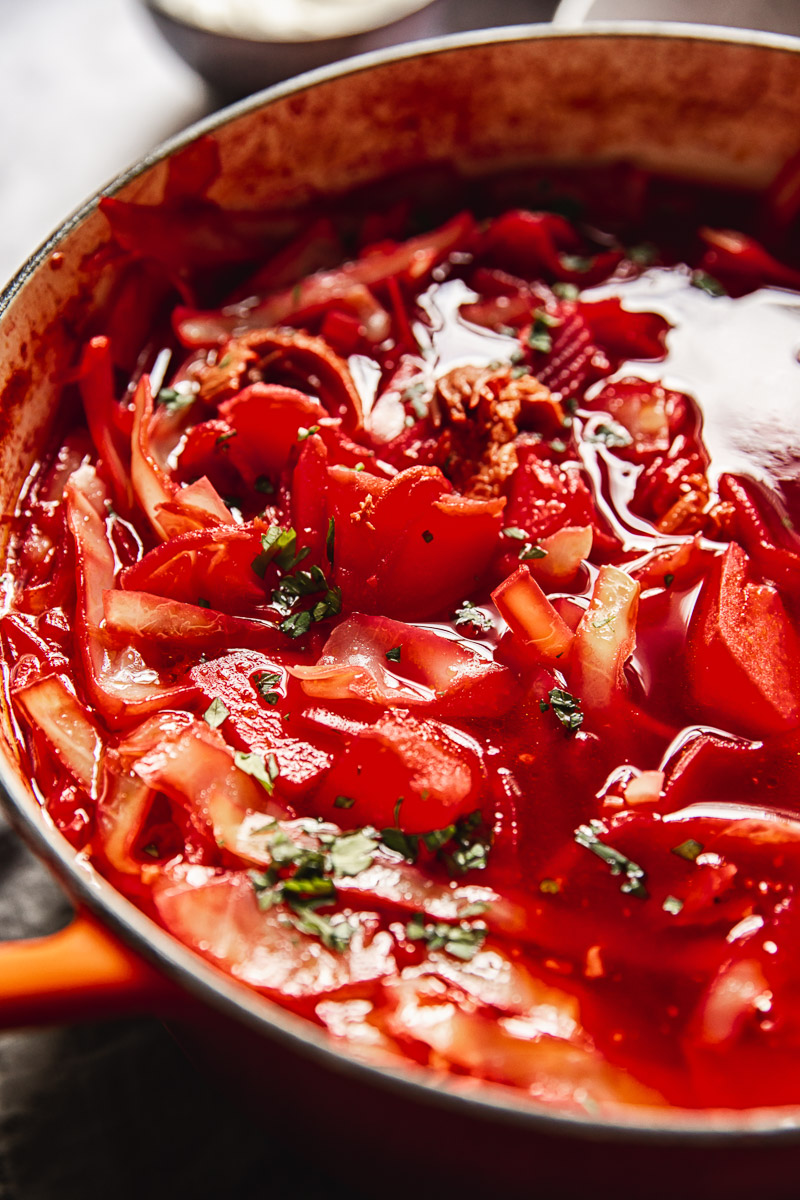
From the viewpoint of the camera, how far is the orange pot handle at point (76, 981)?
1267 mm

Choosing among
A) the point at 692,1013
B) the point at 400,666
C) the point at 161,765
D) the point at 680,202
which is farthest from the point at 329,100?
the point at 692,1013

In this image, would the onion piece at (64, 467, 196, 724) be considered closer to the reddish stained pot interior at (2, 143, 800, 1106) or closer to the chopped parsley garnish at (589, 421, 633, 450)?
the reddish stained pot interior at (2, 143, 800, 1106)

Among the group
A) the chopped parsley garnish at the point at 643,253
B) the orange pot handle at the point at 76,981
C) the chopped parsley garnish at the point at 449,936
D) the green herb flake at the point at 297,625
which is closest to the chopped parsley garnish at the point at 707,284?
the chopped parsley garnish at the point at 643,253

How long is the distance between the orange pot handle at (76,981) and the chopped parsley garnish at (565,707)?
80 cm

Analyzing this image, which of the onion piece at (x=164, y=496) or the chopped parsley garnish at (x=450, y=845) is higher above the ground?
the onion piece at (x=164, y=496)

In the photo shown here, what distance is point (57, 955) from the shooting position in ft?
4.24

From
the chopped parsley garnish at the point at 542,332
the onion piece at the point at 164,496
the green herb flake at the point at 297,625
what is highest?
the onion piece at the point at 164,496

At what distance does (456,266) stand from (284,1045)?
1.96 meters

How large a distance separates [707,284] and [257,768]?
170 centimetres

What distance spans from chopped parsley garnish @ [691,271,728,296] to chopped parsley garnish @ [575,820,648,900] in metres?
1.47

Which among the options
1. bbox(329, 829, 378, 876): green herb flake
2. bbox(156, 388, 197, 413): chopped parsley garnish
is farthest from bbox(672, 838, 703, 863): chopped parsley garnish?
bbox(156, 388, 197, 413): chopped parsley garnish

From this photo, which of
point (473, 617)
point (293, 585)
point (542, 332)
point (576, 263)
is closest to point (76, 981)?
point (293, 585)

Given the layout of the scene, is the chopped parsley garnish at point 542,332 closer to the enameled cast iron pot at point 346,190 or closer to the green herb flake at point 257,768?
the enameled cast iron pot at point 346,190

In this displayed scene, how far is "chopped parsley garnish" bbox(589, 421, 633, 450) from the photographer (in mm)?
2182
